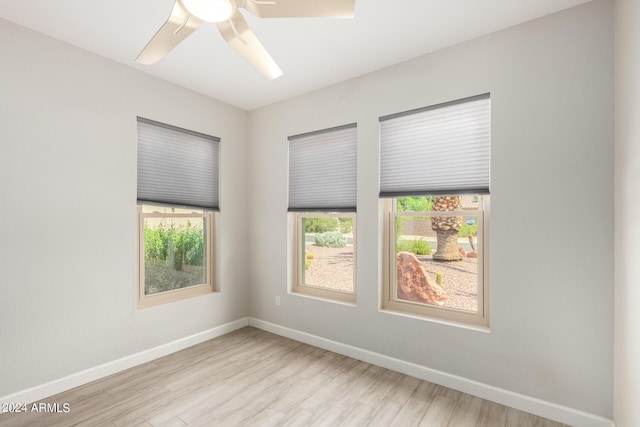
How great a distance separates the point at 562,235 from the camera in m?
2.09

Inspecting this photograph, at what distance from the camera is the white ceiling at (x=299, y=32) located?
2.06 m

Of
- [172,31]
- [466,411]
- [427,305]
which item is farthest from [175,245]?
[466,411]

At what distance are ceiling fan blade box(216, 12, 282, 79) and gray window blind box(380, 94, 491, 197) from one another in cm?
133

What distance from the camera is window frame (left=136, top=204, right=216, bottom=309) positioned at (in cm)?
301

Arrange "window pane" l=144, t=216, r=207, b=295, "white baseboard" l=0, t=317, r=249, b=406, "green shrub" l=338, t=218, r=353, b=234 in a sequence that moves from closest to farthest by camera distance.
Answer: "white baseboard" l=0, t=317, r=249, b=406
"window pane" l=144, t=216, r=207, b=295
"green shrub" l=338, t=218, r=353, b=234

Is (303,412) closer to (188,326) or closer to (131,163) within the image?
(188,326)

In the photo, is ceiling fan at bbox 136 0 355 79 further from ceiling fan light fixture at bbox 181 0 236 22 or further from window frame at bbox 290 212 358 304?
window frame at bbox 290 212 358 304

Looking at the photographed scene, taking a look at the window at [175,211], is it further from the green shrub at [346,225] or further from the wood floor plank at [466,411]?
the wood floor plank at [466,411]

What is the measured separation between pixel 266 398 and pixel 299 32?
2.76m

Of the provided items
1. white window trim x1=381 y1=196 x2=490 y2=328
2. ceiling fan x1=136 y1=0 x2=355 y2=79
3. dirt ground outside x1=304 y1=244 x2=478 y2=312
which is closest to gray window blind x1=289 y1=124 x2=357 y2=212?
white window trim x1=381 y1=196 x2=490 y2=328

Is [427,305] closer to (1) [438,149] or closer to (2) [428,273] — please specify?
(2) [428,273]

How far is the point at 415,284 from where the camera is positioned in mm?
2869

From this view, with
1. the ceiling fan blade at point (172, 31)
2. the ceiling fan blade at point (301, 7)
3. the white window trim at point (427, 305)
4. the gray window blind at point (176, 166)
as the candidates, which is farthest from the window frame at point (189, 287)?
the ceiling fan blade at point (301, 7)

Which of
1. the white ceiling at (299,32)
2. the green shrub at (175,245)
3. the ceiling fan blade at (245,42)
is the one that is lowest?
the green shrub at (175,245)
